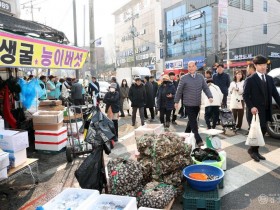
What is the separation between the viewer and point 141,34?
69500mm

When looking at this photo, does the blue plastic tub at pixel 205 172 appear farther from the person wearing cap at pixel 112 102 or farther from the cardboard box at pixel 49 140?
the person wearing cap at pixel 112 102

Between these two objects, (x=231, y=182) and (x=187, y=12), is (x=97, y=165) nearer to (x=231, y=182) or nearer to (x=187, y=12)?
(x=231, y=182)

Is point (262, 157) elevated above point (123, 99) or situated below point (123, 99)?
below

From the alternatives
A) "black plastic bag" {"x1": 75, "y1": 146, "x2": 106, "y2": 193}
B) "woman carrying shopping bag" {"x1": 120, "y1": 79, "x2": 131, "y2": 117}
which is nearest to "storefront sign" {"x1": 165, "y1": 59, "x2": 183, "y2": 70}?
"woman carrying shopping bag" {"x1": 120, "y1": 79, "x2": 131, "y2": 117}

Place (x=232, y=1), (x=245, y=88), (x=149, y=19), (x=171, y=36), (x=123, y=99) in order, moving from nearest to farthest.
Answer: (x=245, y=88) < (x=123, y=99) < (x=232, y=1) < (x=171, y=36) < (x=149, y=19)

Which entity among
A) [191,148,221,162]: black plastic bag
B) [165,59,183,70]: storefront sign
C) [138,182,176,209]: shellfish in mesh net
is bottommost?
[138,182,176,209]: shellfish in mesh net

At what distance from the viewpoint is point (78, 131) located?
21.0 feet

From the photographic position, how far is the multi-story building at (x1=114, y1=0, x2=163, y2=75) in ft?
197

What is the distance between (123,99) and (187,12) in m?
40.2

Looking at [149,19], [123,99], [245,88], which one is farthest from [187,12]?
[245,88]

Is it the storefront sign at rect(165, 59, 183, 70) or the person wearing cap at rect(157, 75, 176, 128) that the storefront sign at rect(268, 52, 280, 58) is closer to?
the storefront sign at rect(165, 59, 183, 70)

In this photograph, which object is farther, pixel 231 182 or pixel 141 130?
pixel 141 130

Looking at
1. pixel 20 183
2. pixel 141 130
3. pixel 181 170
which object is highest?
pixel 141 130

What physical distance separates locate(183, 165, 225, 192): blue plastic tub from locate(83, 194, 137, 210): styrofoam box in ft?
3.61
